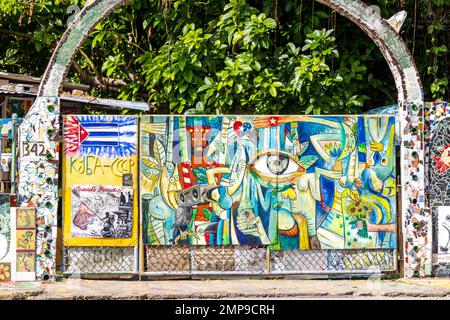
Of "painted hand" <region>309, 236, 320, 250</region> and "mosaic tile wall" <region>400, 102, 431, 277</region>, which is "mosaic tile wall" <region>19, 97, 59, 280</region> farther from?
"mosaic tile wall" <region>400, 102, 431, 277</region>

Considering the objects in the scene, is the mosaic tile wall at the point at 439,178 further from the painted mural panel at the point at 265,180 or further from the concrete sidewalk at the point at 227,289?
the painted mural panel at the point at 265,180

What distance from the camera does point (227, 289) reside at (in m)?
9.79

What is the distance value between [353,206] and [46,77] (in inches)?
163

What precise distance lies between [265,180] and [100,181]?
6.75 feet

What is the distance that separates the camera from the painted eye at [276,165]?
34.8 ft

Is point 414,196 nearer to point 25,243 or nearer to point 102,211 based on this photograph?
point 102,211

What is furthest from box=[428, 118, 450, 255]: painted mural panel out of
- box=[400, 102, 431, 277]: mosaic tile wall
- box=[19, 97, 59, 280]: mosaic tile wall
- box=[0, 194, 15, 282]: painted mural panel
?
box=[0, 194, 15, 282]: painted mural panel

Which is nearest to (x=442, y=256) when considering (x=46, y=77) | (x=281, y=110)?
(x=281, y=110)

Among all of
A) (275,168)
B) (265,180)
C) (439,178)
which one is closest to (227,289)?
(265,180)

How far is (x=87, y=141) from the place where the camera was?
34.5 ft

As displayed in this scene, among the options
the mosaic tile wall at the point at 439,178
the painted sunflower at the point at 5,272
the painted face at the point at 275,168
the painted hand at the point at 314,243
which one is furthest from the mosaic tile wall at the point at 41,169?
the mosaic tile wall at the point at 439,178

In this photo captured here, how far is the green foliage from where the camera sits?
500 inches

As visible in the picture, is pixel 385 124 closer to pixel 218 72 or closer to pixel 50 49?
pixel 218 72

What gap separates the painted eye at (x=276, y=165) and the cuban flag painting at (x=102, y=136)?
1589mm
